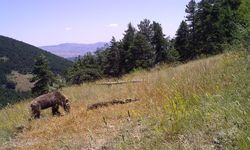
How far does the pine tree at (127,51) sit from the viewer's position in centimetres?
5431

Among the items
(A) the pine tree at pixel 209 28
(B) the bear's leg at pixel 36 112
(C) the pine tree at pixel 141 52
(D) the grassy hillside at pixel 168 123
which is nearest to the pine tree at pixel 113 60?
(C) the pine tree at pixel 141 52

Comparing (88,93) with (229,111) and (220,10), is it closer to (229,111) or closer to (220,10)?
(229,111)

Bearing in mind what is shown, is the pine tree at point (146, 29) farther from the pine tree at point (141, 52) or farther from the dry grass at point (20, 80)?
the dry grass at point (20, 80)

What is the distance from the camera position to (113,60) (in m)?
57.2

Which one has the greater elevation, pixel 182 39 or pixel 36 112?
pixel 182 39

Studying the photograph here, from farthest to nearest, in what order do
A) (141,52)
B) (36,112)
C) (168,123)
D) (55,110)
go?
(141,52) → (55,110) → (36,112) → (168,123)

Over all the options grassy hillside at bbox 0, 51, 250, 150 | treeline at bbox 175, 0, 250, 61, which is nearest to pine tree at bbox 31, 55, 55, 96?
treeline at bbox 175, 0, 250, 61

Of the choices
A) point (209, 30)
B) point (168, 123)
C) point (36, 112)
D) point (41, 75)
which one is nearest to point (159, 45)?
point (209, 30)

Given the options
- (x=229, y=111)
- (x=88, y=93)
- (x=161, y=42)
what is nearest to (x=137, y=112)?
(x=229, y=111)

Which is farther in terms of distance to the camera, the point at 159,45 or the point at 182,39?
the point at 159,45

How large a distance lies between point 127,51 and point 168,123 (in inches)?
1938

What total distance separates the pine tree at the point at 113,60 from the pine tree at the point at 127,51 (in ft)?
3.60

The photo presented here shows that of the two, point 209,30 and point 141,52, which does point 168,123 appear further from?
point 141,52

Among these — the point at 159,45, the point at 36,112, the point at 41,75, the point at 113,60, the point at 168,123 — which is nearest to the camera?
the point at 168,123
